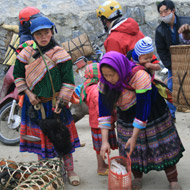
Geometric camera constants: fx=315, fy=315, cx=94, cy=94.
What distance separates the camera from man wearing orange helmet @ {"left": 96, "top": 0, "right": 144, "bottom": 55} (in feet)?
11.3

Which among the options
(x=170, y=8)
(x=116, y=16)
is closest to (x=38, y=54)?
(x=116, y=16)

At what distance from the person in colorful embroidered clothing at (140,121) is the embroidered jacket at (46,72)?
0.51 meters

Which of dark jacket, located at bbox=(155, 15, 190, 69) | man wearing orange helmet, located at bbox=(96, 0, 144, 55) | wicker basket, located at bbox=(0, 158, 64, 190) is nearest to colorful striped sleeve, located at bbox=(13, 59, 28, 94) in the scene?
wicker basket, located at bbox=(0, 158, 64, 190)

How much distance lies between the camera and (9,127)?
184 inches

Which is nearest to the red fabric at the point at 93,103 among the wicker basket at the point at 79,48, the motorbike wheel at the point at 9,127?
the wicker basket at the point at 79,48

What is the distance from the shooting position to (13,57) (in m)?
4.80

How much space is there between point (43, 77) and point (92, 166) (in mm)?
1332

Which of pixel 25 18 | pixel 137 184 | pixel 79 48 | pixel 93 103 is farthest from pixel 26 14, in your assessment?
pixel 137 184

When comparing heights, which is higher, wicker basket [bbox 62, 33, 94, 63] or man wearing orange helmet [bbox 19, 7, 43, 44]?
man wearing orange helmet [bbox 19, 7, 43, 44]

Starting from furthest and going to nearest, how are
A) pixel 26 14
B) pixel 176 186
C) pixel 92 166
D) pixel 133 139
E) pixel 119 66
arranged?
1. pixel 26 14
2. pixel 92 166
3. pixel 176 186
4. pixel 133 139
5. pixel 119 66

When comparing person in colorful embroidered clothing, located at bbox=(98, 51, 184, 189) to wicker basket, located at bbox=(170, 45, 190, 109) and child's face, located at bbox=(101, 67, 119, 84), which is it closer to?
child's face, located at bbox=(101, 67, 119, 84)

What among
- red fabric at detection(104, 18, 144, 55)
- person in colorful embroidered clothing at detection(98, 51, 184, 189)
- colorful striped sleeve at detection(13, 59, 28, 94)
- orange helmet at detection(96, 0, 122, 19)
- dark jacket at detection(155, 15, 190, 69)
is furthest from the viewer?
dark jacket at detection(155, 15, 190, 69)

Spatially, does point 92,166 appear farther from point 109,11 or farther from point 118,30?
point 109,11

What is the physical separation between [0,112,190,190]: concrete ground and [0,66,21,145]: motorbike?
7.2 inches
